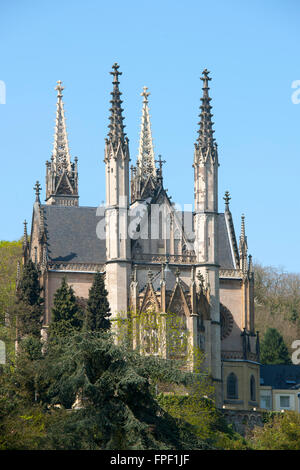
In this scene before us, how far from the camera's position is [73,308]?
93.2m

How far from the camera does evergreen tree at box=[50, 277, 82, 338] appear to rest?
296 feet

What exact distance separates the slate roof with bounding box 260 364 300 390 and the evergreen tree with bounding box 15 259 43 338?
69.7 ft

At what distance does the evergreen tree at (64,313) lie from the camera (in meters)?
Answer: 90.3

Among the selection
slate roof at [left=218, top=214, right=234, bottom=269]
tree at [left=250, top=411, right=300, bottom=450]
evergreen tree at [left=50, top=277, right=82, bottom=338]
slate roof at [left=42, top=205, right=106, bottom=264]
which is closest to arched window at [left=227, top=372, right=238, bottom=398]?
slate roof at [left=218, top=214, right=234, bottom=269]

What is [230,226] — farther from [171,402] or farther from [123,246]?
[171,402]

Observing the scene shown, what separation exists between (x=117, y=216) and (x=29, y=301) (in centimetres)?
839

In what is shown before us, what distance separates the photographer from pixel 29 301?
9862 cm

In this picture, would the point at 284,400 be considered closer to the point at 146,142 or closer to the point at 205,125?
the point at 205,125

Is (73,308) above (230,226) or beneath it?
beneath

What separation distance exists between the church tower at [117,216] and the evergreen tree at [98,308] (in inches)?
146
